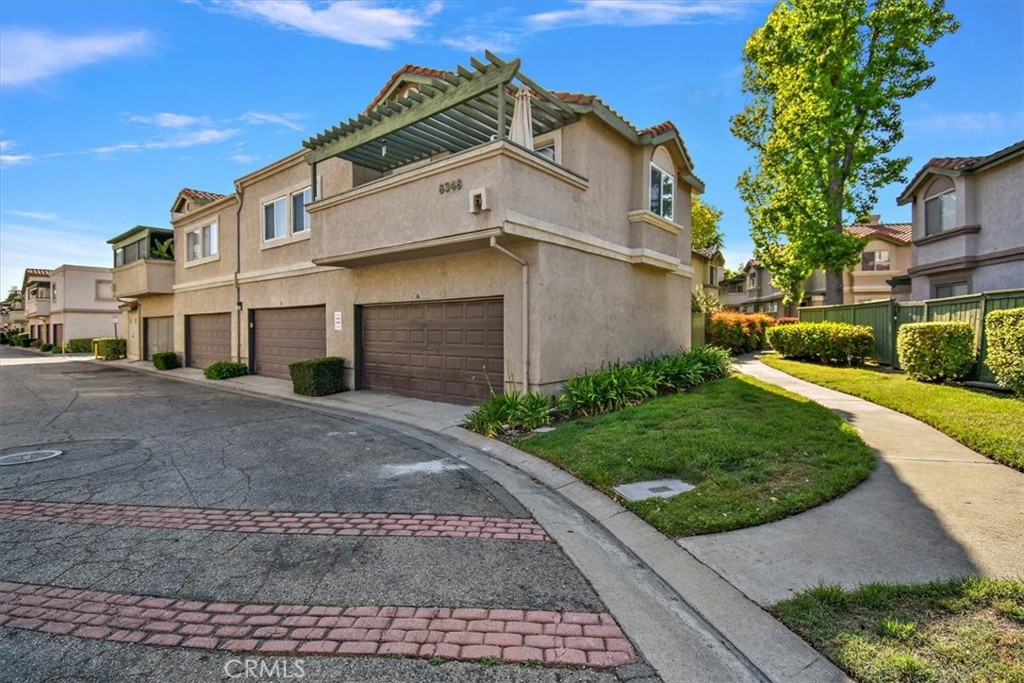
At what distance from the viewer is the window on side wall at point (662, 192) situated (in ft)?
43.3

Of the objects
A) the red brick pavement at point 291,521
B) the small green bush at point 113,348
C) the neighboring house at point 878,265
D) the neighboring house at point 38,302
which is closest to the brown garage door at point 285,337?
the red brick pavement at point 291,521

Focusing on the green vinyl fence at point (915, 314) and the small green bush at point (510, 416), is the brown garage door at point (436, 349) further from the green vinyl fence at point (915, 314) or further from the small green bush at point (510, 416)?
the green vinyl fence at point (915, 314)

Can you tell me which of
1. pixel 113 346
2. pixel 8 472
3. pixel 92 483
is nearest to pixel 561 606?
pixel 92 483

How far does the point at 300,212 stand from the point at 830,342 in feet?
56.9

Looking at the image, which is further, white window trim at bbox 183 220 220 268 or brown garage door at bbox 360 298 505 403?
white window trim at bbox 183 220 220 268

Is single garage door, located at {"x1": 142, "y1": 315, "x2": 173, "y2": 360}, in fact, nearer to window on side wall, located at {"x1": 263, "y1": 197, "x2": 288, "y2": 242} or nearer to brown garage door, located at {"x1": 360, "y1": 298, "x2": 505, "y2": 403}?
window on side wall, located at {"x1": 263, "y1": 197, "x2": 288, "y2": 242}

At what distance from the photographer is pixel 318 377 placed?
12812 millimetres

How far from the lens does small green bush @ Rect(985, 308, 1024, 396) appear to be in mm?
9039

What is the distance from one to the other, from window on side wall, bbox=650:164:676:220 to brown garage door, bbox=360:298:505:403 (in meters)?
5.87

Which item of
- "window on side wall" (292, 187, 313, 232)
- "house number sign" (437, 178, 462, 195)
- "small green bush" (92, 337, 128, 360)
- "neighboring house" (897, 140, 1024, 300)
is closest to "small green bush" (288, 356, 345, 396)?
"window on side wall" (292, 187, 313, 232)

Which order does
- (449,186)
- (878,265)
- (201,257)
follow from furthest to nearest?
(878,265) < (201,257) < (449,186)

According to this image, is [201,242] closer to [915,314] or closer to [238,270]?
[238,270]

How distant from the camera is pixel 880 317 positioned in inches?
606

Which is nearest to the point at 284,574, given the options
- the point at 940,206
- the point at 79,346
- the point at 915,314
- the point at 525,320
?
the point at 525,320
